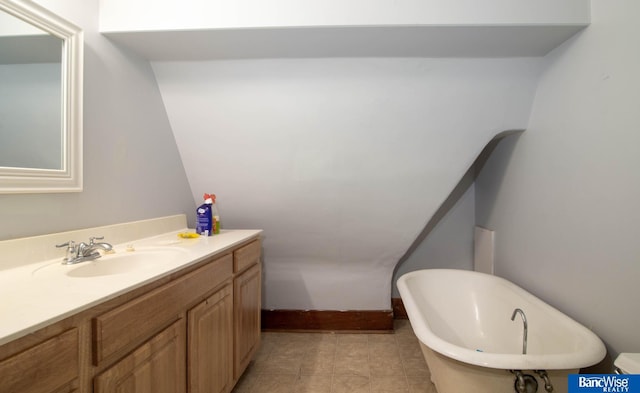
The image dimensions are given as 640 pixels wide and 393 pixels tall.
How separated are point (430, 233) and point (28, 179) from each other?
2846mm

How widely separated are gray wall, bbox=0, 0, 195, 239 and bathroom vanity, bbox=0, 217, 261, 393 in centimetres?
22

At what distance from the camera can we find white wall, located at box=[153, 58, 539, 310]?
1.67 m

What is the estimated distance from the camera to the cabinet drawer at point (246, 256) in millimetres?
1549

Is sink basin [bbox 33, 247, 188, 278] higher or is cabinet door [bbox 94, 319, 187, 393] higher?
sink basin [bbox 33, 247, 188, 278]

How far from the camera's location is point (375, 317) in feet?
8.07

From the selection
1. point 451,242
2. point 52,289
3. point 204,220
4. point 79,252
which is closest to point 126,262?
point 79,252

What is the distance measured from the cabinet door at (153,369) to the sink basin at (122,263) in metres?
0.27

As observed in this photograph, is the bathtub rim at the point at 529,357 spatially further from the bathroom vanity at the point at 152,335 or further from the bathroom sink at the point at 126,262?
the bathroom sink at the point at 126,262

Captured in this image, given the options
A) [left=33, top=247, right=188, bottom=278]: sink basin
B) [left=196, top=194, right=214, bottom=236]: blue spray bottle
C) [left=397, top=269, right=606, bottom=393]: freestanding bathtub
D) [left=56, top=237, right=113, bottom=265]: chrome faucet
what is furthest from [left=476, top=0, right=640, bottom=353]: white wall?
[left=56, top=237, right=113, bottom=265]: chrome faucet

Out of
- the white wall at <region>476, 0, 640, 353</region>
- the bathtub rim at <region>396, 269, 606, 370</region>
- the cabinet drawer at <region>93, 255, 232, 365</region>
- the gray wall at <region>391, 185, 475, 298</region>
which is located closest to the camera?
the cabinet drawer at <region>93, 255, 232, 365</region>

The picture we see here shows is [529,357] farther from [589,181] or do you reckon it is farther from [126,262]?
[126,262]

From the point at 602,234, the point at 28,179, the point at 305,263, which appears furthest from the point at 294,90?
the point at 602,234

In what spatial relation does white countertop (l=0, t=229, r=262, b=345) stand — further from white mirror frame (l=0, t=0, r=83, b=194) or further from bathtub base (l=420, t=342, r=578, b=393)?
bathtub base (l=420, t=342, r=578, b=393)

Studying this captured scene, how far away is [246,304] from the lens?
66.3 inches
